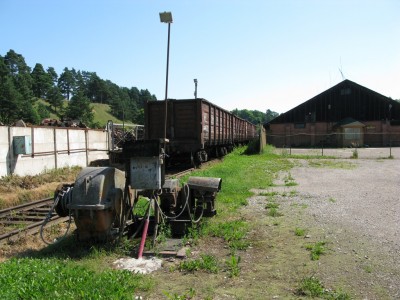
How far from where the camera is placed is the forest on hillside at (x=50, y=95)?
6381 cm

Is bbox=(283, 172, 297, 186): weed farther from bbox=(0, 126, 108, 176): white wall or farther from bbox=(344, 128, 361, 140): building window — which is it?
bbox=(344, 128, 361, 140): building window

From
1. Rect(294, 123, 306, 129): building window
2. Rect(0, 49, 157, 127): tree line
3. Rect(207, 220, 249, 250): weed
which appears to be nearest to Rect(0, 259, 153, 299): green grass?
Rect(207, 220, 249, 250): weed

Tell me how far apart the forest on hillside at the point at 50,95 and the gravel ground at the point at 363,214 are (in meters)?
29.0

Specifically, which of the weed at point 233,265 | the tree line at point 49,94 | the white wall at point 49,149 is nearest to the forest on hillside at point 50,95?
the tree line at point 49,94

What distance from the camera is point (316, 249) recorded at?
16.4 ft

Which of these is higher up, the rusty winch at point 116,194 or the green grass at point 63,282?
the rusty winch at point 116,194

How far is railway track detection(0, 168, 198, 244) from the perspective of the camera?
6.50 meters

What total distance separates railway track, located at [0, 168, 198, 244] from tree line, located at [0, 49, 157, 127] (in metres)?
27.9

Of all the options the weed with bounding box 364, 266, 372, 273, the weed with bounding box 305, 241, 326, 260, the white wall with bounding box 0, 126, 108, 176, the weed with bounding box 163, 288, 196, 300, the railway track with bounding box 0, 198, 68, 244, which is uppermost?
the white wall with bounding box 0, 126, 108, 176

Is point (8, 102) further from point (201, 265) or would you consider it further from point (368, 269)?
point (368, 269)

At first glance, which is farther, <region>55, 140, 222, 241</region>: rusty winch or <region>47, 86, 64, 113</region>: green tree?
<region>47, 86, 64, 113</region>: green tree

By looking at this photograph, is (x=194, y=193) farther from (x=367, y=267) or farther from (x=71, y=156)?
(x=71, y=156)

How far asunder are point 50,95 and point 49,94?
0.95 m

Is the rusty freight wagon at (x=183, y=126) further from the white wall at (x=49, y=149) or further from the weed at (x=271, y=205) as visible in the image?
the weed at (x=271, y=205)
